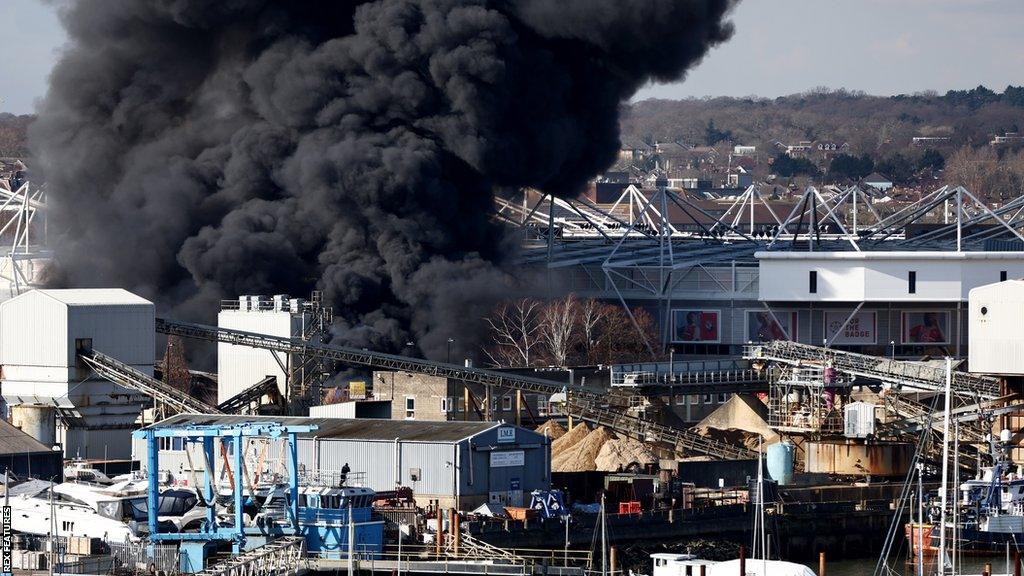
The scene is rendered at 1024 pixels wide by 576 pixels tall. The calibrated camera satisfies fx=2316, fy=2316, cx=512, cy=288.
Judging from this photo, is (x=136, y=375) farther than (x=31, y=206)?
No

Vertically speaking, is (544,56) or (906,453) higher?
(544,56)

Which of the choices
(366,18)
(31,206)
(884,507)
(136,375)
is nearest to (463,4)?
(366,18)

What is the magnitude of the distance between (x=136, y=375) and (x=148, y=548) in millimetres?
20291

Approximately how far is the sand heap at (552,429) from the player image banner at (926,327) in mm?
26034

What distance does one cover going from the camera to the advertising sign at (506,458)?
171 ft

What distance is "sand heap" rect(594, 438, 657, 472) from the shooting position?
194 feet

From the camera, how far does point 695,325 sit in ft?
311

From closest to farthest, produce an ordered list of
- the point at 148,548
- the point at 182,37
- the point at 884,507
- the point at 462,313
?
the point at 148,548 < the point at 884,507 < the point at 462,313 < the point at 182,37

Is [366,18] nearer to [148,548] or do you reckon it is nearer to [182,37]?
[182,37]

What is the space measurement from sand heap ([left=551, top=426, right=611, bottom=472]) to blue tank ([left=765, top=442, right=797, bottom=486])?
4357 mm

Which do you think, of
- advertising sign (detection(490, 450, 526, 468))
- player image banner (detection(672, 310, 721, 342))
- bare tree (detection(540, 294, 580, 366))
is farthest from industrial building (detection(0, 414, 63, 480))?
player image banner (detection(672, 310, 721, 342))

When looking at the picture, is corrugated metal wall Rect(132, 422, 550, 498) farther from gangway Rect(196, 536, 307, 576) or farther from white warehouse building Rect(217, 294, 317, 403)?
white warehouse building Rect(217, 294, 317, 403)

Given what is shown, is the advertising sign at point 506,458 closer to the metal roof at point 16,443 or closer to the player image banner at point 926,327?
the metal roof at point 16,443

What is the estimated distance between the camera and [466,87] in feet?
303
